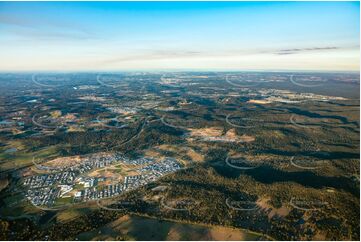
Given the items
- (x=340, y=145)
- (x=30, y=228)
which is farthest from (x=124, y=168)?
(x=340, y=145)

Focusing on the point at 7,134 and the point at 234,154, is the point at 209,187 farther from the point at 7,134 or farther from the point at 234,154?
the point at 7,134

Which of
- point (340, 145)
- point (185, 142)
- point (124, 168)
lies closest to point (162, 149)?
point (185, 142)

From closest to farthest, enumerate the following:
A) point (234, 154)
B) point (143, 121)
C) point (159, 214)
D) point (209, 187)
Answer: point (159, 214) → point (209, 187) → point (234, 154) → point (143, 121)

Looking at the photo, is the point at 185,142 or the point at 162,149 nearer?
the point at 162,149

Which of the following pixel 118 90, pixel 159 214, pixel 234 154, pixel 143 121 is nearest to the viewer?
pixel 159 214

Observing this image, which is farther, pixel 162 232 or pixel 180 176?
pixel 180 176

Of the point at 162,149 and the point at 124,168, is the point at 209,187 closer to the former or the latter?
the point at 124,168

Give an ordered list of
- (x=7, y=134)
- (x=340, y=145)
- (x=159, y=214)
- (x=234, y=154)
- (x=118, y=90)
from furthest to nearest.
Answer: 1. (x=118, y=90)
2. (x=7, y=134)
3. (x=340, y=145)
4. (x=234, y=154)
5. (x=159, y=214)

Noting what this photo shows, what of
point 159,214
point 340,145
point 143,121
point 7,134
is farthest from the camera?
point 143,121

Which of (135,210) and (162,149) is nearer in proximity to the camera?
(135,210)
